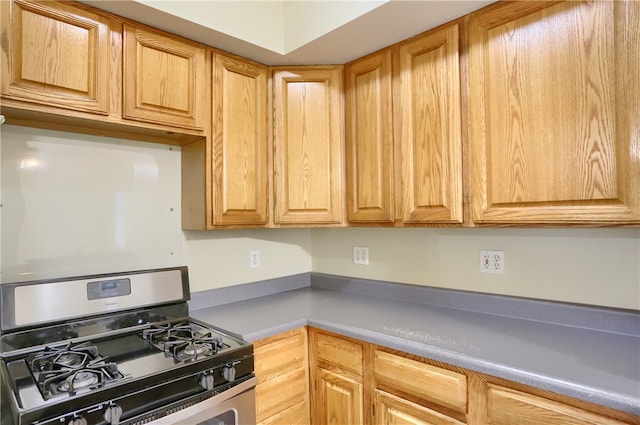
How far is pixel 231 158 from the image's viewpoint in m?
1.74

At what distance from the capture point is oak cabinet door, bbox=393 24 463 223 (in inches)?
57.4

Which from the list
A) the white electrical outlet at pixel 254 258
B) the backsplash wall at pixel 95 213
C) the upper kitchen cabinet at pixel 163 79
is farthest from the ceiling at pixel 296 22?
the white electrical outlet at pixel 254 258

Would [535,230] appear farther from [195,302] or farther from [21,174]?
[21,174]

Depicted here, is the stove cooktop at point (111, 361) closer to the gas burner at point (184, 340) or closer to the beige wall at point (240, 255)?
the gas burner at point (184, 340)

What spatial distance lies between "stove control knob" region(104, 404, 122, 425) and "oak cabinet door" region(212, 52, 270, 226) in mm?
846

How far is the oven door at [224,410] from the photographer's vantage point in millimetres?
1111

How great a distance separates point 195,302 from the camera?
1838 millimetres

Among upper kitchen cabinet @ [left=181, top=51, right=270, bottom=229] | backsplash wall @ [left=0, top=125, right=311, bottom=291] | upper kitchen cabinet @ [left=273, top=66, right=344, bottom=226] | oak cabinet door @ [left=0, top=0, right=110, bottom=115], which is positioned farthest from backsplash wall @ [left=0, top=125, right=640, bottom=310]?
upper kitchen cabinet @ [left=273, top=66, right=344, bottom=226]

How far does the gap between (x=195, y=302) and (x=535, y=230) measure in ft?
5.39

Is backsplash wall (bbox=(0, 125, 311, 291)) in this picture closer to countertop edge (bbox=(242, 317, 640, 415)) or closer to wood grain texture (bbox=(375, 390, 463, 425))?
countertop edge (bbox=(242, 317, 640, 415))

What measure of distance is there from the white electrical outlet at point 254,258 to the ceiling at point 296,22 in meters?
1.07

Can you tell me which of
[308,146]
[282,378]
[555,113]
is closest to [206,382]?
[282,378]

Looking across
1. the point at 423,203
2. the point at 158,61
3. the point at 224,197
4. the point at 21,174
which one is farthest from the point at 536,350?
the point at 21,174

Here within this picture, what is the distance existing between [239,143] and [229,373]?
1.05m
